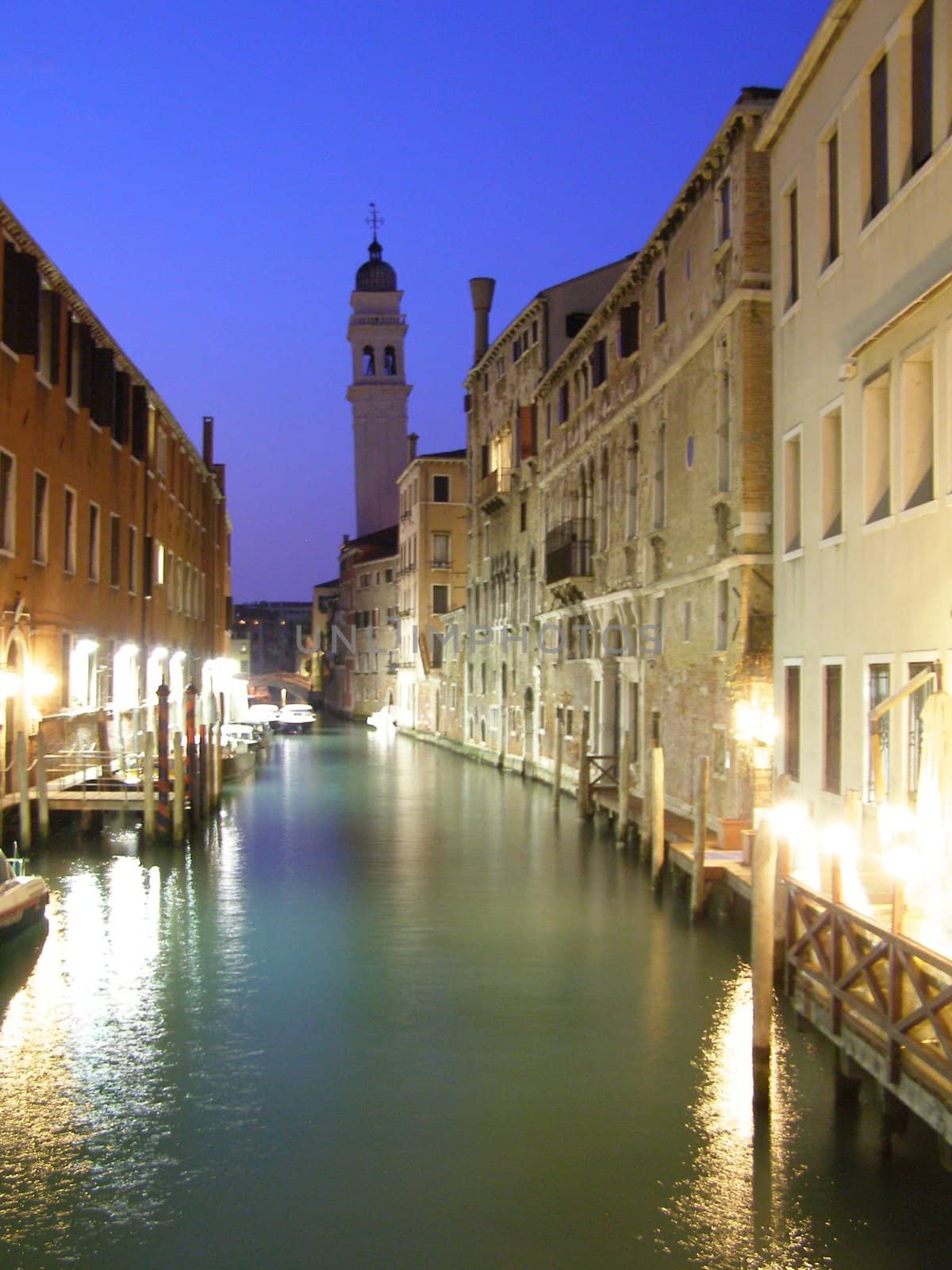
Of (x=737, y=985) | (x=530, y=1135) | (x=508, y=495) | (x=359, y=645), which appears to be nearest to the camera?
(x=530, y=1135)

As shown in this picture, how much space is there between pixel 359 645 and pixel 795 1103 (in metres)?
66.4

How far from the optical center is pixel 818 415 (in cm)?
1426

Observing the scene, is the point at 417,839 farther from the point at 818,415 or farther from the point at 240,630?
the point at 240,630

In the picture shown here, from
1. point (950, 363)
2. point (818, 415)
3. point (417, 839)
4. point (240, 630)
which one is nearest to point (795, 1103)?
point (950, 363)

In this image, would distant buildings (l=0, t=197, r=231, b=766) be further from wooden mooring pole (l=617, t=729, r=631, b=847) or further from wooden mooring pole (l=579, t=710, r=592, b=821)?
wooden mooring pole (l=617, t=729, r=631, b=847)

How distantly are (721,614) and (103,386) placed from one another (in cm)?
1075

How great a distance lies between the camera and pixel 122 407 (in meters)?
24.7

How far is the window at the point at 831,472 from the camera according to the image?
Answer: 1391 cm

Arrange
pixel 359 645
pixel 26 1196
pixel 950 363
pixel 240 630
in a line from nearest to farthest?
1. pixel 26 1196
2. pixel 950 363
3. pixel 359 645
4. pixel 240 630

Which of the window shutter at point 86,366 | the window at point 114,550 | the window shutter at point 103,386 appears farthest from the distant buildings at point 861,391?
the window at point 114,550

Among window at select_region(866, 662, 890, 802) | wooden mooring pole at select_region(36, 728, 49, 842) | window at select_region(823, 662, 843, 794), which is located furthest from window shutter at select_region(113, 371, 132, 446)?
window at select_region(866, 662, 890, 802)

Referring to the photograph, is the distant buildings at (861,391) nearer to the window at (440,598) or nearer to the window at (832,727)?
the window at (832,727)

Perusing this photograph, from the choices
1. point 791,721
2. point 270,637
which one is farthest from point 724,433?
point 270,637

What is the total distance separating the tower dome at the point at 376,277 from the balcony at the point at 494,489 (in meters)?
44.1
